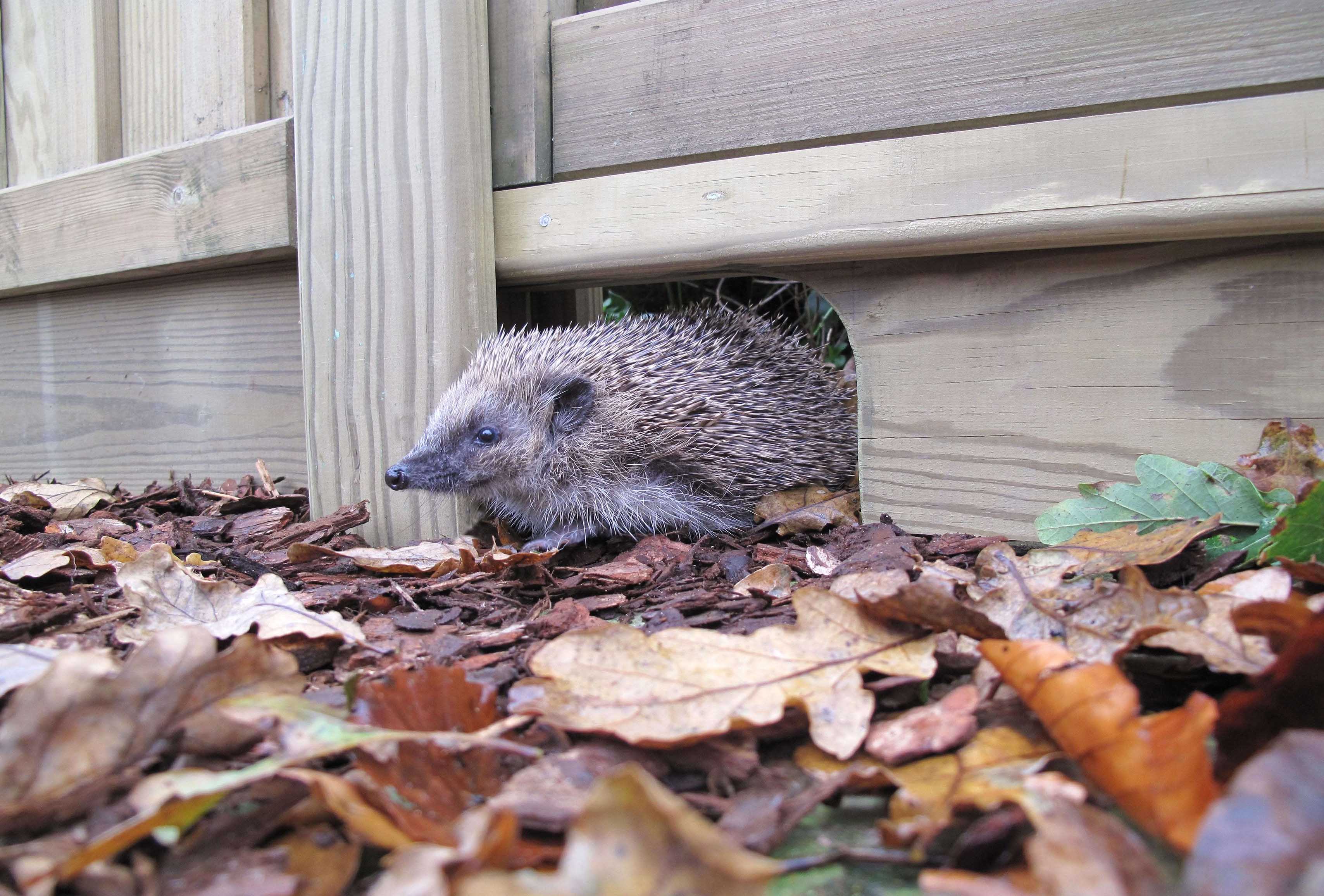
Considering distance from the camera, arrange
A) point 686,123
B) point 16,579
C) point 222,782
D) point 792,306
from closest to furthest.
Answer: point 222,782
point 16,579
point 686,123
point 792,306

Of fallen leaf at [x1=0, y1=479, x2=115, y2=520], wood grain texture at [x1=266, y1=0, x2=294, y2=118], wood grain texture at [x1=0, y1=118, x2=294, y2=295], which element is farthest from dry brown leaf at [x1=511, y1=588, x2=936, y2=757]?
wood grain texture at [x1=266, y1=0, x2=294, y2=118]

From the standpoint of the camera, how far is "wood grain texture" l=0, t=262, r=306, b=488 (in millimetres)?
4242

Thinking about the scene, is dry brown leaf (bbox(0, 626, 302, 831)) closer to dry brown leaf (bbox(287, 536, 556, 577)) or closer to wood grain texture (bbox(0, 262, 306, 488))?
dry brown leaf (bbox(287, 536, 556, 577))

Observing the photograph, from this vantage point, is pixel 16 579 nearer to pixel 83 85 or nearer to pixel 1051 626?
pixel 1051 626

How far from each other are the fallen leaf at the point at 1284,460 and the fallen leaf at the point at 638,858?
214 cm

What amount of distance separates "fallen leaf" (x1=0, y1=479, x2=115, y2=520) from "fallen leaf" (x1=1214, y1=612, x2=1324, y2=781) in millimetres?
4462

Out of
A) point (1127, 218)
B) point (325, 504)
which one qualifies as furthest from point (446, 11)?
point (1127, 218)

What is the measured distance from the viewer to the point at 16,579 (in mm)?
2635

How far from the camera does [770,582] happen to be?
258cm

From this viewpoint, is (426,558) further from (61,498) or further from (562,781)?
(61,498)

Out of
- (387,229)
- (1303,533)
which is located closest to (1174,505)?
(1303,533)

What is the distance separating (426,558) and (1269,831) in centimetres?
275

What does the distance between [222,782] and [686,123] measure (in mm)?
2829

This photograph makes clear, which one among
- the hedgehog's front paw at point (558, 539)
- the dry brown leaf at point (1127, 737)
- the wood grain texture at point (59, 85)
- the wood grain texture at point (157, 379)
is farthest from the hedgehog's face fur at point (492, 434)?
the wood grain texture at point (59, 85)
